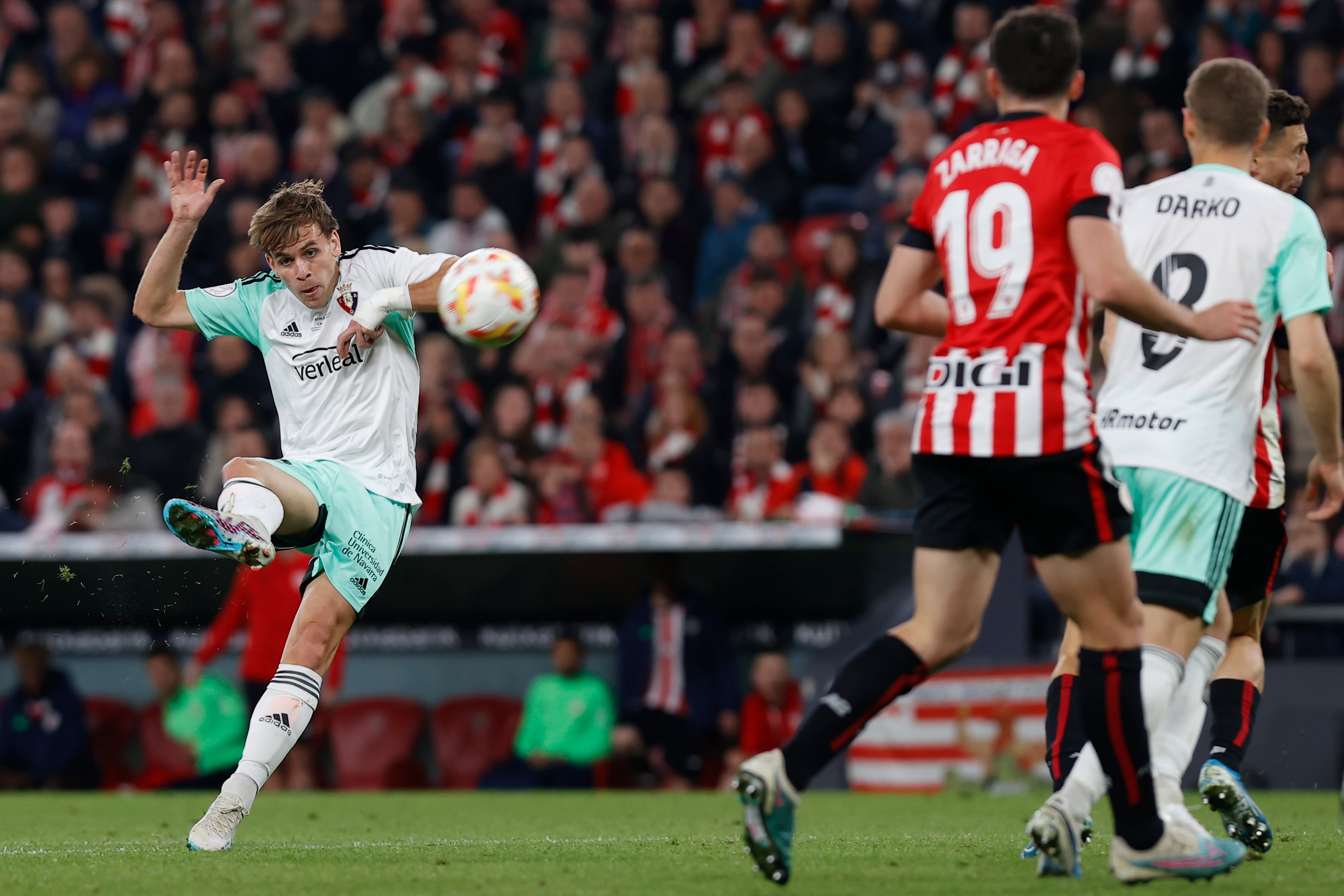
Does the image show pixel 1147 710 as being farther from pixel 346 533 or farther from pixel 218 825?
pixel 218 825

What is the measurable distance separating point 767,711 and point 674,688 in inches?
24.9

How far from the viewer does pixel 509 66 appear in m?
16.4

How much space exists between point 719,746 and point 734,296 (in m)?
3.64

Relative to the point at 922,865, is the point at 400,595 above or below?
below

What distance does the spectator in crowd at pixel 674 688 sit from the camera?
36.8ft

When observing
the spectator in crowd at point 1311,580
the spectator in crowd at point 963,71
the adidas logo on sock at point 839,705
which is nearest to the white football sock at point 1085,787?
the adidas logo on sock at point 839,705

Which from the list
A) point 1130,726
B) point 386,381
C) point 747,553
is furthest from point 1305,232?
point 747,553

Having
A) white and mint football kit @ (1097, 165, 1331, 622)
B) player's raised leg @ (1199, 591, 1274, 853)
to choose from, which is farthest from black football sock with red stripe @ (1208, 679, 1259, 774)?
white and mint football kit @ (1097, 165, 1331, 622)

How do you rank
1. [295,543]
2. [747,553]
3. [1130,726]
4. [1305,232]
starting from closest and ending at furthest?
[1130,726]
[1305,232]
[295,543]
[747,553]

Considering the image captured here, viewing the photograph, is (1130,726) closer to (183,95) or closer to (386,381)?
(386,381)

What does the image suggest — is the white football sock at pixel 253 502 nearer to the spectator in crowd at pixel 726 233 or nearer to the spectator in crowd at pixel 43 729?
the spectator in crowd at pixel 43 729

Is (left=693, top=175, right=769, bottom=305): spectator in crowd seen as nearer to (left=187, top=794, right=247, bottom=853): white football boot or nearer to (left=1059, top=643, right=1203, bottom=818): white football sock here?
(left=187, top=794, right=247, bottom=853): white football boot

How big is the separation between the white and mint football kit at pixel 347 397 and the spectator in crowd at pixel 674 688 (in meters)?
5.29

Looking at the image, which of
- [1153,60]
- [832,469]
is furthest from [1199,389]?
[1153,60]
